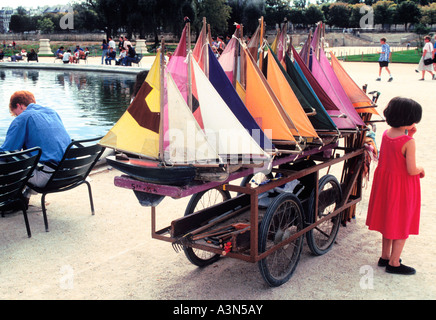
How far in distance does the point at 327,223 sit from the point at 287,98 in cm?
147

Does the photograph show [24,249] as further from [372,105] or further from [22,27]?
[22,27]

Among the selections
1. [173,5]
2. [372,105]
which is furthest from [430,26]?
[372,105]

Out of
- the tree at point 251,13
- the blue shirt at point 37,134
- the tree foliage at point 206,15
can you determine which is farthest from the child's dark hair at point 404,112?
the tree at point 251,13

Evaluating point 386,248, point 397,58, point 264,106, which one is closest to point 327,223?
point 386,248

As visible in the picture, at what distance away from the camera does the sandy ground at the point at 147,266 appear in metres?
3.67

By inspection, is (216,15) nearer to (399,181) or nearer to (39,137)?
(39,137)

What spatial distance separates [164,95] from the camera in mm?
3332

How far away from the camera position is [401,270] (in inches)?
159

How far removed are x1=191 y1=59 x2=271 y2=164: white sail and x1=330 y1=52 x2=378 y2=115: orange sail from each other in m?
2.19

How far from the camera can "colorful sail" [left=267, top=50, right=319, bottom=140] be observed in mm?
3980

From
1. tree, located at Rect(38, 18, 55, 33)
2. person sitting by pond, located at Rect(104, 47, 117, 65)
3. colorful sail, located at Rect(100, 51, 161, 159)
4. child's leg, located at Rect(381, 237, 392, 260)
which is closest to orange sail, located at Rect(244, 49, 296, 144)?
colorful sail, located at Rect(100, 51, 161, 159)

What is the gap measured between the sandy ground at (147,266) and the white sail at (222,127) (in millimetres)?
1095

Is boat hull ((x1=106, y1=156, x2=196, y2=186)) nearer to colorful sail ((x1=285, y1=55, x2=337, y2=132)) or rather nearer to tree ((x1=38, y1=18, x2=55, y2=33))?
colorful sail ((x1=285, y1=55, x2=337, y2=132))
